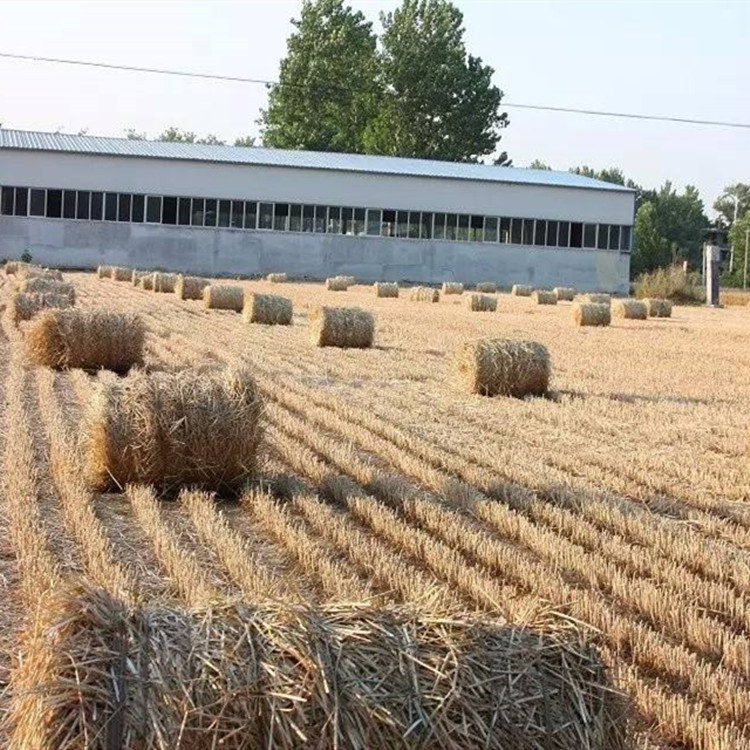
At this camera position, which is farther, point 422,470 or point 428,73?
point 428,73

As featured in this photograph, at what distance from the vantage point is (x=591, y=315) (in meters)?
31.8

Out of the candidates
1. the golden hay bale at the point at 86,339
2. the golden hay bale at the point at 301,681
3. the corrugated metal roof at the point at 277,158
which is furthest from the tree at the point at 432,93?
the golden hay bale at the point at 301,681

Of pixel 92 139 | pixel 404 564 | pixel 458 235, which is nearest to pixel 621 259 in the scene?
pixel 458 235

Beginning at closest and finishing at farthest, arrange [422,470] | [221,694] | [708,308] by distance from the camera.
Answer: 1. [221,694]
2. [422,470]
3. [708,308]

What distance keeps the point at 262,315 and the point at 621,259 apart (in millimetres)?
40948

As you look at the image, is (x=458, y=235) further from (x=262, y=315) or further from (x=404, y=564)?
(x=404, y=564)

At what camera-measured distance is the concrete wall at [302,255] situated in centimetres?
5972

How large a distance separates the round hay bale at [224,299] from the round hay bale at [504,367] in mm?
16353

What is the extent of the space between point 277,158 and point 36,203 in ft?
39.9

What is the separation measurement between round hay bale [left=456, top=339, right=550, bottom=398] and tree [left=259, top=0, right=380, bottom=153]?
7999 centimetres

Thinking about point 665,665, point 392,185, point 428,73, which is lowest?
point 665,665

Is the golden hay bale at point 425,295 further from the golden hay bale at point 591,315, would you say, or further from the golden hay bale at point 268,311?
the golden hay bale at point 268,311

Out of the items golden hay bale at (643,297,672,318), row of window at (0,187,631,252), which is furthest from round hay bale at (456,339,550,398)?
row of window at (0,187,631,252)

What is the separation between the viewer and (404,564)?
7547mm
